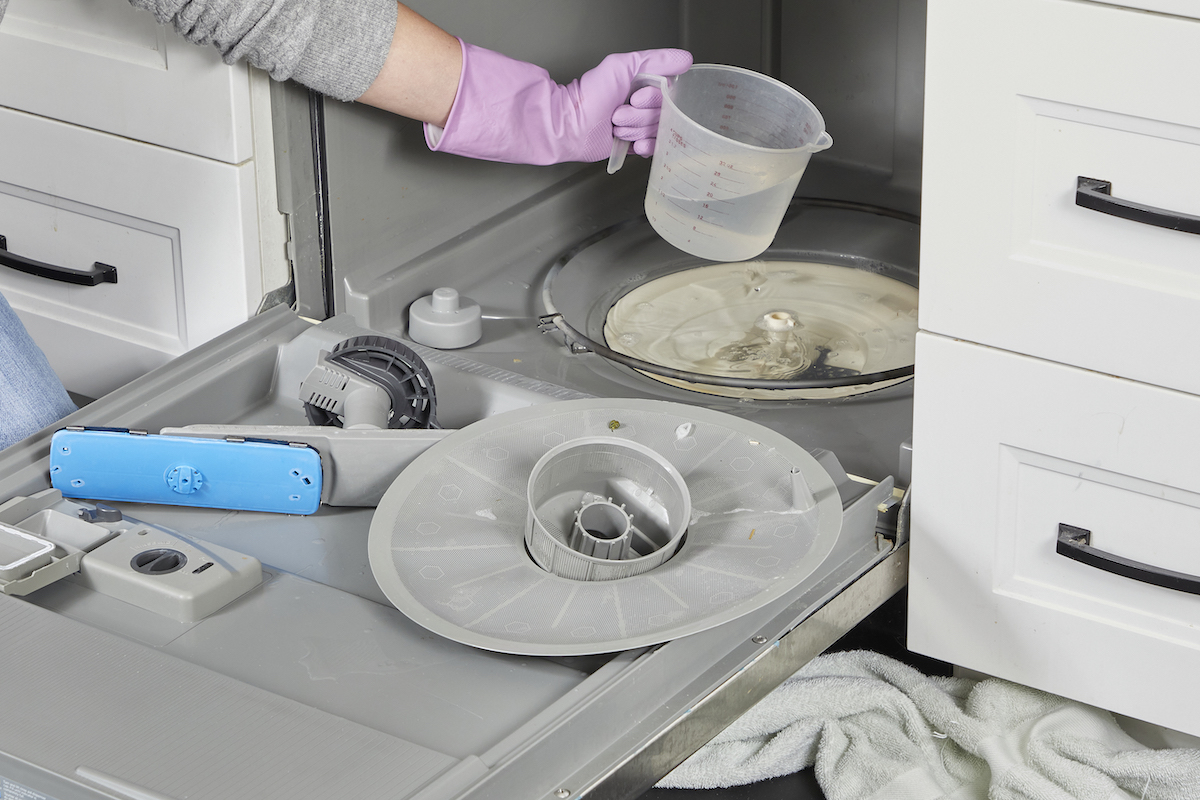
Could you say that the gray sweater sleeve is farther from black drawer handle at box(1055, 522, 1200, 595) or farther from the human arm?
black drawer handle at box(1055, 522, 1200, 595)

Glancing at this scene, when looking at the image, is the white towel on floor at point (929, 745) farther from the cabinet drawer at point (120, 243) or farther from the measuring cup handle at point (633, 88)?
the cabinet drawer at point (120, 243)

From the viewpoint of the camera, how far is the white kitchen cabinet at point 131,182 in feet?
3.85

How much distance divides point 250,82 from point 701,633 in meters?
0.66

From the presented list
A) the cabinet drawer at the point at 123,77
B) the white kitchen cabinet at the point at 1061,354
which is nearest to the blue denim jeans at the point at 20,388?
the cabinet drawer at the point at 123,77

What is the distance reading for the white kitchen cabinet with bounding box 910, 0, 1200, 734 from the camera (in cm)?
77

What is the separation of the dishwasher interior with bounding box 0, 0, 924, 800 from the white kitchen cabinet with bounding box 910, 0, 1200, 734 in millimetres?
92

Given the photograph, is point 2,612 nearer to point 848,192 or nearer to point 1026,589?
point 1026,589

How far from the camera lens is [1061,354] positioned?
85cm

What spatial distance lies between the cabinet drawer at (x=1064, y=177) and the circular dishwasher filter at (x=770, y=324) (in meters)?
0.39

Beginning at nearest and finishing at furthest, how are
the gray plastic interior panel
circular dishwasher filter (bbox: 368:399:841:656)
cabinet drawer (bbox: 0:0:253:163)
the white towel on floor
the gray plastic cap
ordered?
1. the gray plastic interior panel
2. circular dishwasher filter (bbox: 368:399:841:656)
3. the white towel on floor
4. cabinet drawer (bbox: 0:0:253:163)
5. the gray plastic cap

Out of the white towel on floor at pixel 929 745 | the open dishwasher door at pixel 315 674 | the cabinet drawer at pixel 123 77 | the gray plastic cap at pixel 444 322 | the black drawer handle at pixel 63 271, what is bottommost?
the white towel on floor at pixel 929 745

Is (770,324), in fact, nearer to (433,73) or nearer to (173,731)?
(433,73)

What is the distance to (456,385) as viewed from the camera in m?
1.14

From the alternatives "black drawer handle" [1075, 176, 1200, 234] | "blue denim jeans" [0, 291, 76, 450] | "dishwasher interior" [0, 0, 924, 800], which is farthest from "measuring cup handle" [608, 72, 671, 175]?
"blue denim jeans" [0, 291, 76, 450]
